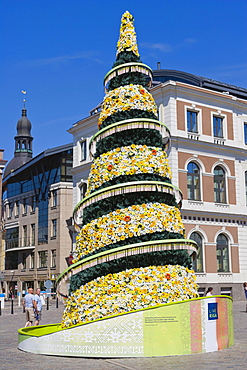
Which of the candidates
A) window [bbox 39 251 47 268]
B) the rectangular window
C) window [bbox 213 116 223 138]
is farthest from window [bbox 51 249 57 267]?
window [bbox 213 116 223 138]

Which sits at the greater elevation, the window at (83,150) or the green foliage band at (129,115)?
the window at (83,150)

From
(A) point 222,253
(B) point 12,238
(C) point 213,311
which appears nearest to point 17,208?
(B) point 12,238

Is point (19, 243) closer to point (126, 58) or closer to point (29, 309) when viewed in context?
point (29, 309)

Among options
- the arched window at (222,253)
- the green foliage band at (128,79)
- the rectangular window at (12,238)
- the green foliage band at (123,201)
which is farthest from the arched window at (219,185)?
the rectangular window at (12,238)

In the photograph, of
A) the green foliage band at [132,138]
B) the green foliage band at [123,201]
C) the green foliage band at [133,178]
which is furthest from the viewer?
the green foliage band at [132,138]

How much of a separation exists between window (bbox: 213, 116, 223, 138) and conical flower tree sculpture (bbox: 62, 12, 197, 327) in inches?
963

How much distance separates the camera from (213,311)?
12.2m

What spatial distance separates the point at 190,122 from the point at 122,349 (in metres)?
27.4

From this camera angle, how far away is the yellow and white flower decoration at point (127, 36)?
15188mm

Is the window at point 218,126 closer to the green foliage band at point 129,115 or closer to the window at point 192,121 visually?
the window at point 192,121

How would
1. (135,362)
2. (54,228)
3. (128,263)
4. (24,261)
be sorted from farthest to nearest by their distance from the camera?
(24,261) < (54,228) < (128,263) < (135,362)

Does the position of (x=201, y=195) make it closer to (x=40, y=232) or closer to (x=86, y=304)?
(x=86, y=304)

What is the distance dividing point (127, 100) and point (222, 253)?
25112 mm

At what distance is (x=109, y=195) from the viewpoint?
13125mm
